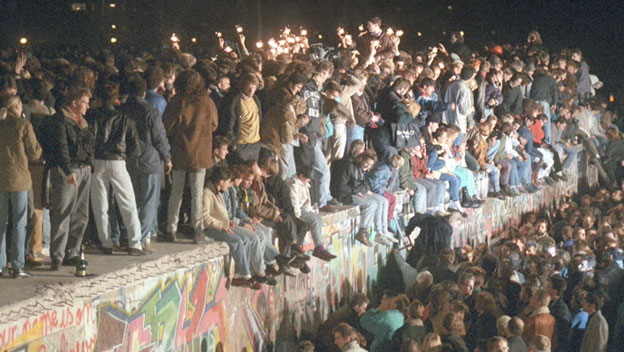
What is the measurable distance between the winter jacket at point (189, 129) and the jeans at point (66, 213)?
63.1 inches

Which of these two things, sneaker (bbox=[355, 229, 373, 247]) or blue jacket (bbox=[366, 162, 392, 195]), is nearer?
sneaker (bbox=[355, 229, 373, 247])

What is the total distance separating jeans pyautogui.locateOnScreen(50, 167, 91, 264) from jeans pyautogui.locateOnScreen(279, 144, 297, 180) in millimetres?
4011

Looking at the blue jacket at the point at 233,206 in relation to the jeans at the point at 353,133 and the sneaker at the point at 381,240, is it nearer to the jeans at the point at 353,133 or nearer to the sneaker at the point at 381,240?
the jeans at the point at 353,133

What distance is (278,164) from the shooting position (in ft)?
47.5

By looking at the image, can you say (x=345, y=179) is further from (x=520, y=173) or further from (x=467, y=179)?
(x=520, y=173)

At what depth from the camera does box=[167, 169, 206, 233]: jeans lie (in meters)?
12.6

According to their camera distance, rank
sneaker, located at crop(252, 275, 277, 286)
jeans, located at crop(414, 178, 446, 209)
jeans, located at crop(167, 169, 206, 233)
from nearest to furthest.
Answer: jeans, located at crop(167, 169, 206, 233) < sneaker, located at crop(252, 275, 277, 286) < jeans, located at crop(414, 178, 446, 209)

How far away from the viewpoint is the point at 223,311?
13.0 meters

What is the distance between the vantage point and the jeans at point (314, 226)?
1469 centimetres

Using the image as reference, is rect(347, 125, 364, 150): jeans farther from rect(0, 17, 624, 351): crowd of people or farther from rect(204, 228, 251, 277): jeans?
rect(204, 228, 251, 277): jeans

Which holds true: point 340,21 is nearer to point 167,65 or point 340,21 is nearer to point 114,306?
point 167,65

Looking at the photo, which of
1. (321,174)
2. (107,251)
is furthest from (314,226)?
(107,251)

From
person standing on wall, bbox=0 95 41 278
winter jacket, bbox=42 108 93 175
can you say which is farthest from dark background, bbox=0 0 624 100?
person standing on wall, bbox=0 95 41 278

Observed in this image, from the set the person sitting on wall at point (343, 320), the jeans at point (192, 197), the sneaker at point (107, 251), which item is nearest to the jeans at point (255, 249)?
the jeans at point (192, 197)
